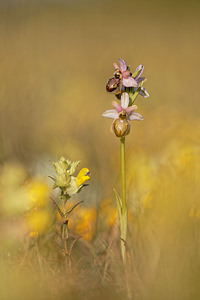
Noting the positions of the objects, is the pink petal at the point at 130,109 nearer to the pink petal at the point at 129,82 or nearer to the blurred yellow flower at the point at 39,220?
the pink petal at the point at 129,82

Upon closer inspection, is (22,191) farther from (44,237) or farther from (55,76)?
(55,76)

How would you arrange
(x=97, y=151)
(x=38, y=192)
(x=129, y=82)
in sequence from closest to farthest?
1. (x=129, y=82)
2. (x=38, y=192)
3. (x=97, y=151)

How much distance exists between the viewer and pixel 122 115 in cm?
56

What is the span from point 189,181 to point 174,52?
0.96 metres

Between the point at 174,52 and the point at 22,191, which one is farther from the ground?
the point at 174,52

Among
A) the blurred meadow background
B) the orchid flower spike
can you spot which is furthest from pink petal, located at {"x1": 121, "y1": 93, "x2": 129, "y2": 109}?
the blurred meadow background

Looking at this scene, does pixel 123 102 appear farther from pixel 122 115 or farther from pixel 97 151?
pixel 97 151

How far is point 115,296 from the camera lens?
46 centimetres

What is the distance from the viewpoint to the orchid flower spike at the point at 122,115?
1.79ft

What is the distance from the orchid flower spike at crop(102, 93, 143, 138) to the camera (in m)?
0.54

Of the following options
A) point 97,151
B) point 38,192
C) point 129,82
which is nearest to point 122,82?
point 129,82

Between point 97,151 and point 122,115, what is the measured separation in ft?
1.39

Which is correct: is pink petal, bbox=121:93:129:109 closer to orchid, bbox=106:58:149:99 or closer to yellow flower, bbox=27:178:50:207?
orchid, bbox=106:58:149:99

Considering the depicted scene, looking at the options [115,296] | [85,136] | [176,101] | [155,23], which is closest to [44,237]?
[115,296]
